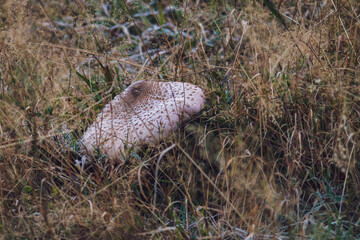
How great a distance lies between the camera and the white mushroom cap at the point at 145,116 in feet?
4.75

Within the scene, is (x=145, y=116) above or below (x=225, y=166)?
above

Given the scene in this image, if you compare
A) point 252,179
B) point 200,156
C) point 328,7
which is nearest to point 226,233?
point 252,179

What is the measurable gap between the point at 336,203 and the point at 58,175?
108 cm

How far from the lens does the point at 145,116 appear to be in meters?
1.54

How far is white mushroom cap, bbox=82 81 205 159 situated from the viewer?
4.75 ft

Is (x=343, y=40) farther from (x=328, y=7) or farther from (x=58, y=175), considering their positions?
(x=58, y=175)

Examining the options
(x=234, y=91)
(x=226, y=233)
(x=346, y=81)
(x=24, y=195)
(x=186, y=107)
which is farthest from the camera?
(x=234, y=91)

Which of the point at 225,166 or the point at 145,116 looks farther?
the point at 145,116

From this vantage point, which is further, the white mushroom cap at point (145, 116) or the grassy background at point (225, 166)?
the white mushroom cap at point (145, 116)

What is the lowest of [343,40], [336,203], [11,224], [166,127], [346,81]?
[336,203]

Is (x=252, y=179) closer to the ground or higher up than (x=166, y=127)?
closer to the ground

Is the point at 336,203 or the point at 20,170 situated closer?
the point at 336,203

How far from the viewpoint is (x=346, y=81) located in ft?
4.56

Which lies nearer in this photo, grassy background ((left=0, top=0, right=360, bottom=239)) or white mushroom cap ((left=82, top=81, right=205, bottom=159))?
grassy background ((left=0, top=0, right=360, bottom=239))
